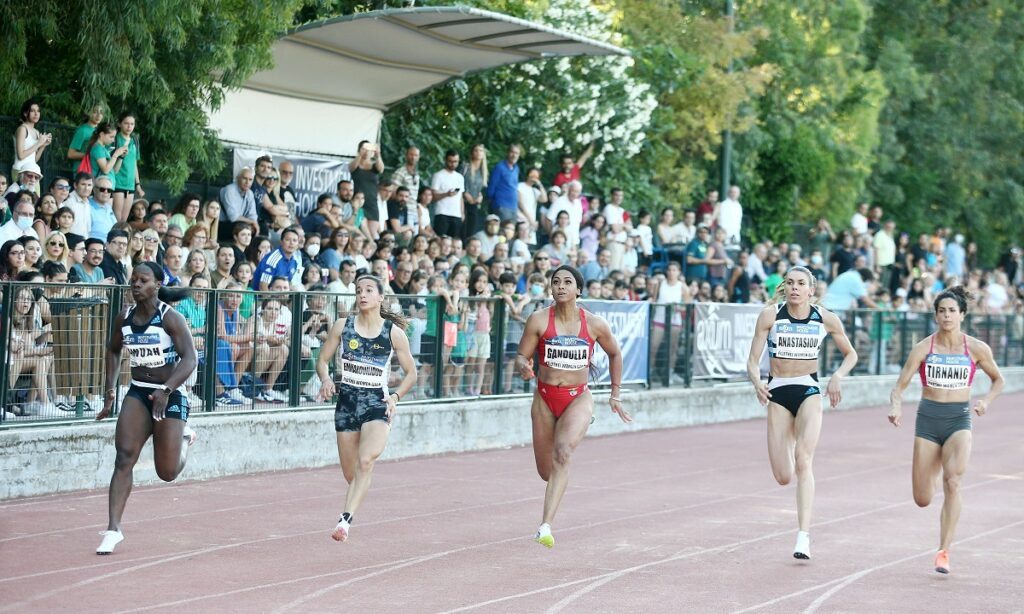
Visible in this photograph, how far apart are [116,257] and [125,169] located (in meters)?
2.22

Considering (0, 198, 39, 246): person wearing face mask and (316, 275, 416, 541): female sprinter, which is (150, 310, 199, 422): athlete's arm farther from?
(0, 198, 39, 246): person wearing face mask

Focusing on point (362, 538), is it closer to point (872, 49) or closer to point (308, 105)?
point (308, 105)

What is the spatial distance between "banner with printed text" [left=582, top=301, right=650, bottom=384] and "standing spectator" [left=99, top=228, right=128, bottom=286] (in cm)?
739

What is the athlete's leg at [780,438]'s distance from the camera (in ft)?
39.3

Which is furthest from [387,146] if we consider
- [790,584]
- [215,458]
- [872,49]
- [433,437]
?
[872,49]

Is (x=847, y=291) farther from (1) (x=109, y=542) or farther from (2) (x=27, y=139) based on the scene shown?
(1) (x=109, y=542)

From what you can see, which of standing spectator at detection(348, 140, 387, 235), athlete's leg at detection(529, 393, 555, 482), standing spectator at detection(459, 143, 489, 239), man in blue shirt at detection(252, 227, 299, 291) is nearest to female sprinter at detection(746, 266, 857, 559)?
athlete's leg at detection(529, 393, 555, 482)

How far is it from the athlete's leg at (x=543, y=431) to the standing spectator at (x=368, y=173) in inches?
383

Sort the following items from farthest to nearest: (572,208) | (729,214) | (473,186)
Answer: (729,214), (572,208), (473,186)

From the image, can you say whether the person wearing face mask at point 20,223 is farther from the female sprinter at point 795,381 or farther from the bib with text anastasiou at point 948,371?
the bib with text anastasiou at point 948,371

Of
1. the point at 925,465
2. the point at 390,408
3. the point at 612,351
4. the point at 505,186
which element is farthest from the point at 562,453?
the point at 505,186

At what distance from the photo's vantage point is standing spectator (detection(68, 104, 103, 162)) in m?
17.3

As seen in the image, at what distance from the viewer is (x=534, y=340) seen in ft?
40.3

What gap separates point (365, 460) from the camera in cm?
1149
